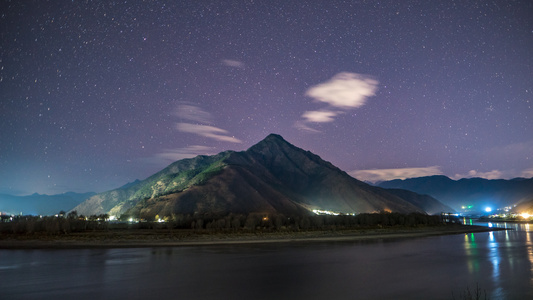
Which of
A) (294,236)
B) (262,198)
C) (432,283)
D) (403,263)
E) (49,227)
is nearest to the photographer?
(432,283)

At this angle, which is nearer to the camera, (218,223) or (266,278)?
(266,278)

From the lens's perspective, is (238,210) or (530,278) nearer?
(530,278)

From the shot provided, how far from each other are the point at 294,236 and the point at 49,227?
58.2 metres

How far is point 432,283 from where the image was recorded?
25.6 m

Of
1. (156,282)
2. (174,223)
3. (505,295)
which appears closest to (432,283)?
(505,295)

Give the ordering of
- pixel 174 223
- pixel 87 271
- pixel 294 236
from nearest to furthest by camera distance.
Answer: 1. pixel 87 271
2. pixel 294 236
3. pixel 174 223

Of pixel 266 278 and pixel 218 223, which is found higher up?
pixel 218 223

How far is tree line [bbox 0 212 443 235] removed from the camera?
89.9 meters

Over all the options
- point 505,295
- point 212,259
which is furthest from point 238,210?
point 505,295

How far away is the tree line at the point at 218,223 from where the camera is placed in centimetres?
8988

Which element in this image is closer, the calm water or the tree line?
the calm water

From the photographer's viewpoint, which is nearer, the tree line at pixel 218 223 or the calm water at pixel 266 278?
the calm water at pixel 266 278

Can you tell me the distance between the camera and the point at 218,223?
352 ft

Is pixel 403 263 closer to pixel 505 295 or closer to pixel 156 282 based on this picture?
pixel 505 295
